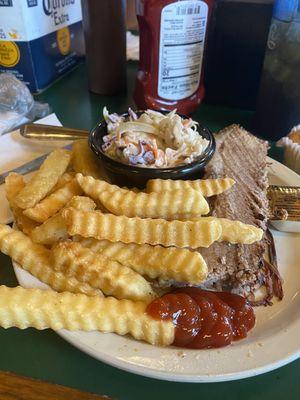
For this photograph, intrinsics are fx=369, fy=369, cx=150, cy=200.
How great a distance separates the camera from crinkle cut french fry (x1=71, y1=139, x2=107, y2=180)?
149 centimetres

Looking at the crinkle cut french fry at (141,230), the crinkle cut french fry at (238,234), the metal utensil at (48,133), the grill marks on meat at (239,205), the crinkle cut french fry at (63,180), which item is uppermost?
the crinkle cut french fry at (141,230)

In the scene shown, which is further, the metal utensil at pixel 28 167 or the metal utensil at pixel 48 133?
the metal utensil at pixel 48 133

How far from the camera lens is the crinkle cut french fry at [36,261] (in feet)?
3.59

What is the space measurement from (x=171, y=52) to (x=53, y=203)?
1174 mm

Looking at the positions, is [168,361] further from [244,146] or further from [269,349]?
[244,146]

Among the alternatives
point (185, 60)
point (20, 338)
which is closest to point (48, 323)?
point (20, 338)

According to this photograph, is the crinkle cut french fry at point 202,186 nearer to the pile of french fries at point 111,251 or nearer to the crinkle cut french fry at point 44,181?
the pile of french fries at point 111,251

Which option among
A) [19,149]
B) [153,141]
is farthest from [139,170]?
[19,149]

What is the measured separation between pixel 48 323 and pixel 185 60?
162 cm

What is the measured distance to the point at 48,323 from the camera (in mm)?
992

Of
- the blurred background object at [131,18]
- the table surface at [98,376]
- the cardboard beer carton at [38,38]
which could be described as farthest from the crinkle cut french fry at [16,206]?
the blurred background object at [131,18]

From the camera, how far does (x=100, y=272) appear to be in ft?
3.51

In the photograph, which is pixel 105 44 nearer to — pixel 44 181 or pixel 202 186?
pixel 44 181

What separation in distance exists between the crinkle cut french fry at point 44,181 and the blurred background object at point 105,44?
1.23 meters
